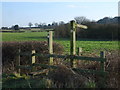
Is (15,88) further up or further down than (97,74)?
further down

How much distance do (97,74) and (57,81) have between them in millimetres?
1233

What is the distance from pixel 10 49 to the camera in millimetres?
10250

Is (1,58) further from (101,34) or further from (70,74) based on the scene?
(101,34)

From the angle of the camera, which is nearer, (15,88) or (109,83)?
(109,83)

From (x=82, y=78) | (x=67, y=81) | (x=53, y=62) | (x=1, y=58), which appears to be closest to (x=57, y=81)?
(x=67, y=81)

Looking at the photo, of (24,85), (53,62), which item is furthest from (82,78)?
(53,62)

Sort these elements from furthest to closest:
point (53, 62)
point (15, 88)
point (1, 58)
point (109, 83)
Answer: point (1, 58) → point (53, 62) → point (15, 88) → point (109, 83)

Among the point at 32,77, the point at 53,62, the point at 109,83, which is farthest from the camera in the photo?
the point at 53,62

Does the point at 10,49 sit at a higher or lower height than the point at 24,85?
higher

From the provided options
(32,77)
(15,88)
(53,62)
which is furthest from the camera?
(53,62)

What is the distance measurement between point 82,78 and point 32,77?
204 cm

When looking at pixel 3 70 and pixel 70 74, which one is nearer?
pixel 70 74

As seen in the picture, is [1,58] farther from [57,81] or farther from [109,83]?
[109,83]

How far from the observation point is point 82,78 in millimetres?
5906
